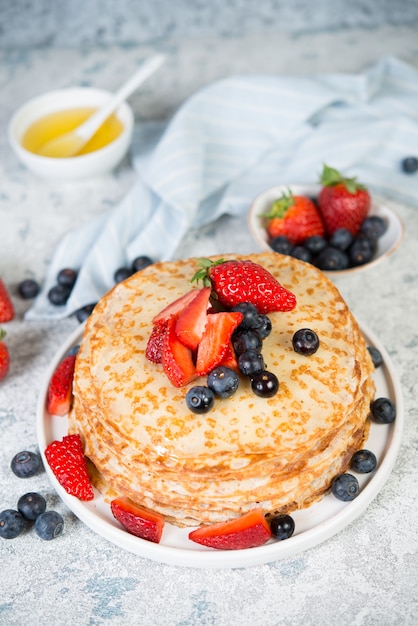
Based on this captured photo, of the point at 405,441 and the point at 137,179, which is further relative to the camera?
the point at 137,179

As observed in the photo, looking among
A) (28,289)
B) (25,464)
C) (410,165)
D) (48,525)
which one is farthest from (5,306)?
(410,165)

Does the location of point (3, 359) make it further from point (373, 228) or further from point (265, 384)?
point (373, 228)

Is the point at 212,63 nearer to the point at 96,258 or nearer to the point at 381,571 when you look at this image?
the point at 96,258

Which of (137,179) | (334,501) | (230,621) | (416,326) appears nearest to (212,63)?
(137,179)

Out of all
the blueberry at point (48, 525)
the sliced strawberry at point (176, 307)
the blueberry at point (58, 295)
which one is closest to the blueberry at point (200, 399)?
the sliced strawberry at point (176, 307)

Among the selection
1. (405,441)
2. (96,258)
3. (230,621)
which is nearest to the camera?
(230,621)

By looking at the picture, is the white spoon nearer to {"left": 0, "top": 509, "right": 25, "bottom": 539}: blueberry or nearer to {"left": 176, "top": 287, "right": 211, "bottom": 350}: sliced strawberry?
{"left": 176, "top": 287, "right": 211, "bottom": 350}: sliced strawberry

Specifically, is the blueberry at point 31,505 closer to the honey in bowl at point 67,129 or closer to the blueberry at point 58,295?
the blueberry at point 58,295
